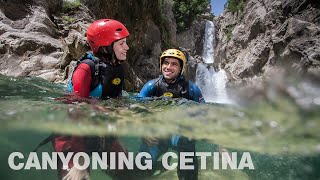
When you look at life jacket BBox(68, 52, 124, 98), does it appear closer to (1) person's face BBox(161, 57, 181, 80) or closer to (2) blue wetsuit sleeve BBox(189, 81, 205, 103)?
(1) person's face BBox(161, 57, 181, 80)

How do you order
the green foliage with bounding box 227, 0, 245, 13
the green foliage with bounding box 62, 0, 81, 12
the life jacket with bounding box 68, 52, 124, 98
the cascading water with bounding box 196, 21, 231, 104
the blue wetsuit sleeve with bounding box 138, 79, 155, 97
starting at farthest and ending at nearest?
the green foliage with bounding box 227, 0, 245, 13 → the cascading water with bounding box 196, 21, 231, 104 → the green foliage with bounding box 62, 0, 81, 12 → the blue wetsuit sleeve with bounding box 138, 79, 155, 97 → the life jacket with bounding box 68, 52, 124, 98

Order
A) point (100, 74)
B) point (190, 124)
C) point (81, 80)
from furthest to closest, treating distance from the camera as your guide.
A: point (100, 74) → point (190, 124) → point (81, 80)

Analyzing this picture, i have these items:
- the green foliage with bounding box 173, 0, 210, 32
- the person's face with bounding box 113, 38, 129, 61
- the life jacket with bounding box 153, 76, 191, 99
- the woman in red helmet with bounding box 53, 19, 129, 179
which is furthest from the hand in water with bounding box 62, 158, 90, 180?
the green foliage with bounding box 173, 0, 210, 32

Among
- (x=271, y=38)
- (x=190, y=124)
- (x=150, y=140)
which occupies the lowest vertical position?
(x=150, y=140)

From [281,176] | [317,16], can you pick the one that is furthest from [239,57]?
[281,176]

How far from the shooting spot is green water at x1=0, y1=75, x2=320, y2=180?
11.1 ft

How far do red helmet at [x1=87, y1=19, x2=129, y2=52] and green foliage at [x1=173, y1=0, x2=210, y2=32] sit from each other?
1523 inches

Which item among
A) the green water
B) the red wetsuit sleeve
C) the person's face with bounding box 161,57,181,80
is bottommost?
the green water

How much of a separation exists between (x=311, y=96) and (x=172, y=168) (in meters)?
2.85

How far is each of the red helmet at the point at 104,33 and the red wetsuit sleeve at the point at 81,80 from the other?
662mm

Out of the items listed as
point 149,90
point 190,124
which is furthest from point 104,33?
point 190,124

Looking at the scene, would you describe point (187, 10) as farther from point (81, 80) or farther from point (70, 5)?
point (81, 80)

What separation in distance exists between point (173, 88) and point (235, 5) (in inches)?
1439

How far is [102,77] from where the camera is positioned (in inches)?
170
